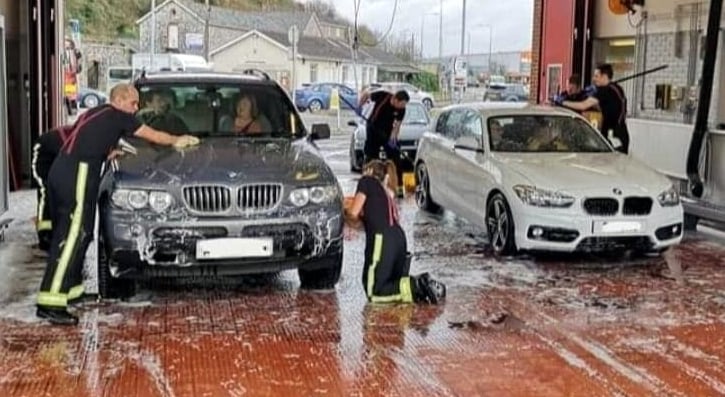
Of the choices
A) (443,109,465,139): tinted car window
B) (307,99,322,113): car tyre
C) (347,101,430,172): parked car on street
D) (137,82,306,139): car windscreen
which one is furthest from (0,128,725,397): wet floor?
(307,99,322,113): car tyre

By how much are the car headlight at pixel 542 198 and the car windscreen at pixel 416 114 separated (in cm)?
911

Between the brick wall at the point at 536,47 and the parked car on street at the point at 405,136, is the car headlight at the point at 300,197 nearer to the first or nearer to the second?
the parked car on street at the point at 405,136

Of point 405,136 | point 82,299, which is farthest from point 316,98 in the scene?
point 82,299

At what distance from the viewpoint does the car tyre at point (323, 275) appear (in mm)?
6643

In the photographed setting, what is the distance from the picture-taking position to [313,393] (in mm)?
4719

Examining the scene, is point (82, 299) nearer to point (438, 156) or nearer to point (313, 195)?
point (313, 195)

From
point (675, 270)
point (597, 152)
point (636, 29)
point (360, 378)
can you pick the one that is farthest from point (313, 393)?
point (636, 29)

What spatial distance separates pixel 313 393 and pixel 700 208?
266 inches

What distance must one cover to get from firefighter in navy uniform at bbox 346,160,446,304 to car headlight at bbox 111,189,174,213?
132cm

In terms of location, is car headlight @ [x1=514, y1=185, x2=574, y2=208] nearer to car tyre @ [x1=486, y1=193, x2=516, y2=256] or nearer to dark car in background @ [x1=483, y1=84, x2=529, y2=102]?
car tyre @ [x1=486, y1=193, x2=516, y2=256]

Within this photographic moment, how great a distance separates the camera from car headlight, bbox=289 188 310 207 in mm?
6316

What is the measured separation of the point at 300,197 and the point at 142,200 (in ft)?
3.49

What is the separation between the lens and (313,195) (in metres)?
6.41

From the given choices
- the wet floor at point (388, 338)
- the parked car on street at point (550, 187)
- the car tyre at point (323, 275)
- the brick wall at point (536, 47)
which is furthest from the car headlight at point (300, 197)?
the brick wall at point (536, 47)
